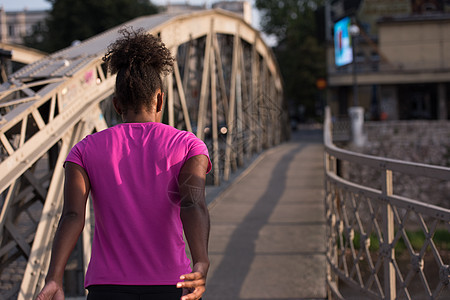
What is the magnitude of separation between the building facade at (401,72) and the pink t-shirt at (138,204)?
35.4 m

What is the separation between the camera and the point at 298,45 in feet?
187

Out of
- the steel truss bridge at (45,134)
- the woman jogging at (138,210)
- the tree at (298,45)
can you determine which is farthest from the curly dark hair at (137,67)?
the tree at (298,45)

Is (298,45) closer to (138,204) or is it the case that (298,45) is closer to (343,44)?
(343,44)

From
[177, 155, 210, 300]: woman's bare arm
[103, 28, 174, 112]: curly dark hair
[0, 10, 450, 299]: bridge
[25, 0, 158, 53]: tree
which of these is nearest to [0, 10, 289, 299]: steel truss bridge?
[0, 10, 450, 299]: bridge

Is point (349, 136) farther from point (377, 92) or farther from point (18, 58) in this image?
point (18, 58)

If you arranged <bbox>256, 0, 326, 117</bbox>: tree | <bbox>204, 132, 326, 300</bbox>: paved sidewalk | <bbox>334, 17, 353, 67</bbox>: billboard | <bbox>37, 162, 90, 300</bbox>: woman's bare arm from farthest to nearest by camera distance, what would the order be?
<bbox>256, 0, 326, 117</bbox>: tree → <bbox>334, 17, 353, 67</bbox>: billboard → <bbox>204, 132, 326, 300</bbox>: paved sidewalk → <bbox>37, 162, 90, 300</bbox>: woman's bare arm

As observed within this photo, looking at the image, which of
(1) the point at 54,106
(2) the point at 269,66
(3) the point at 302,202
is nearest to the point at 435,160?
(2) the point at 269,66

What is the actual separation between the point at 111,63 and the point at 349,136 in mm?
25117

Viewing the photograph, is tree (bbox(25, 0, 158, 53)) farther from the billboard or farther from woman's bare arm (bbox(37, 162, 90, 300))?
woman's bare arm (bbox(37, 162, 90, 300))

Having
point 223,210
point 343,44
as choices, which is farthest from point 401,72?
point 223,210

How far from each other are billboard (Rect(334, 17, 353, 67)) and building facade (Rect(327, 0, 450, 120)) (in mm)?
644

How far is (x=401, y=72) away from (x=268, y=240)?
33.4 metres

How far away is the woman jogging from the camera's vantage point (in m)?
2.01

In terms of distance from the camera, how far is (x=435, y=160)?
26031mm
